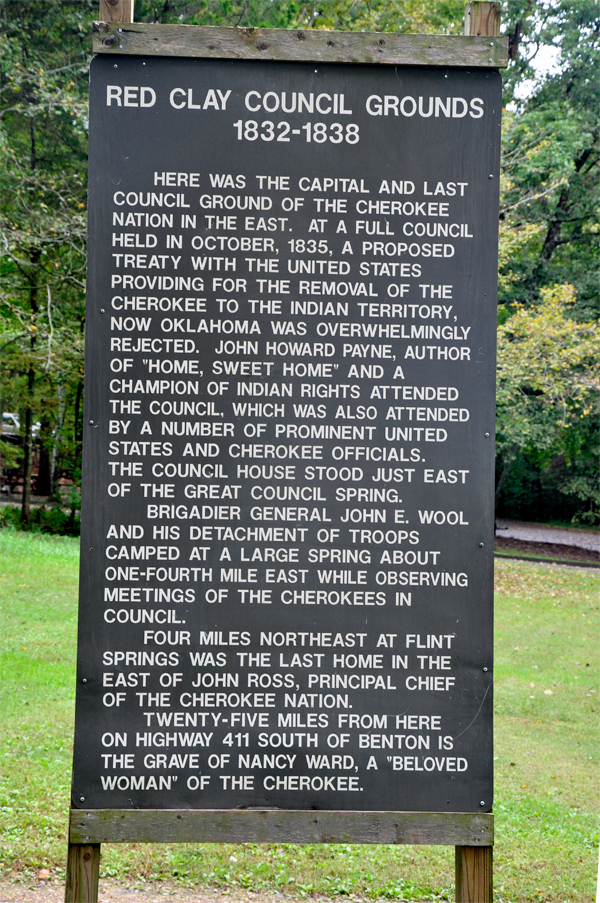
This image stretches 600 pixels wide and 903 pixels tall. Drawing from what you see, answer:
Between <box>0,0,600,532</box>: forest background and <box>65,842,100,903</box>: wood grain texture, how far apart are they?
1222cm

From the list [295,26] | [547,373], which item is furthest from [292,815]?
[547,373]

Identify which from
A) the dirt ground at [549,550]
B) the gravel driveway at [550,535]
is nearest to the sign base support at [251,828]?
the dirt ground at [549,550]

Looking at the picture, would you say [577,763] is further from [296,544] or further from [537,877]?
[296,544]

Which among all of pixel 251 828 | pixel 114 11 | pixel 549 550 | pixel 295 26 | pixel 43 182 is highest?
pixel 295 26

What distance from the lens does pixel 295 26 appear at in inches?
554

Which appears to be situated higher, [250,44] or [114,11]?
[114,11]

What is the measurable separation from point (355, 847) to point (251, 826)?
2.97 meters

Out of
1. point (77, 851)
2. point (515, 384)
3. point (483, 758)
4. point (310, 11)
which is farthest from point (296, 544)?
point (515, 384)

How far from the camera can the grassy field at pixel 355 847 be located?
197 inches

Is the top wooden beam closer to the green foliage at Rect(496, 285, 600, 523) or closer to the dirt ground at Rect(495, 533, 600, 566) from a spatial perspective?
the green foliage at Rect(496, 285, 600, 523)

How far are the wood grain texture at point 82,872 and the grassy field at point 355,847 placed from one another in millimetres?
1966

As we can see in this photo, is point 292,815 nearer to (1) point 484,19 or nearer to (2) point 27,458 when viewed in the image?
(1) point 484,19

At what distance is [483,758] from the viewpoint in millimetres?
3131

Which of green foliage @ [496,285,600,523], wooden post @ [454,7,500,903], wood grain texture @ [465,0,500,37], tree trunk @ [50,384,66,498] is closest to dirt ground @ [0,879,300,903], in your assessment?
wooden post @ [454,7,500,903]
